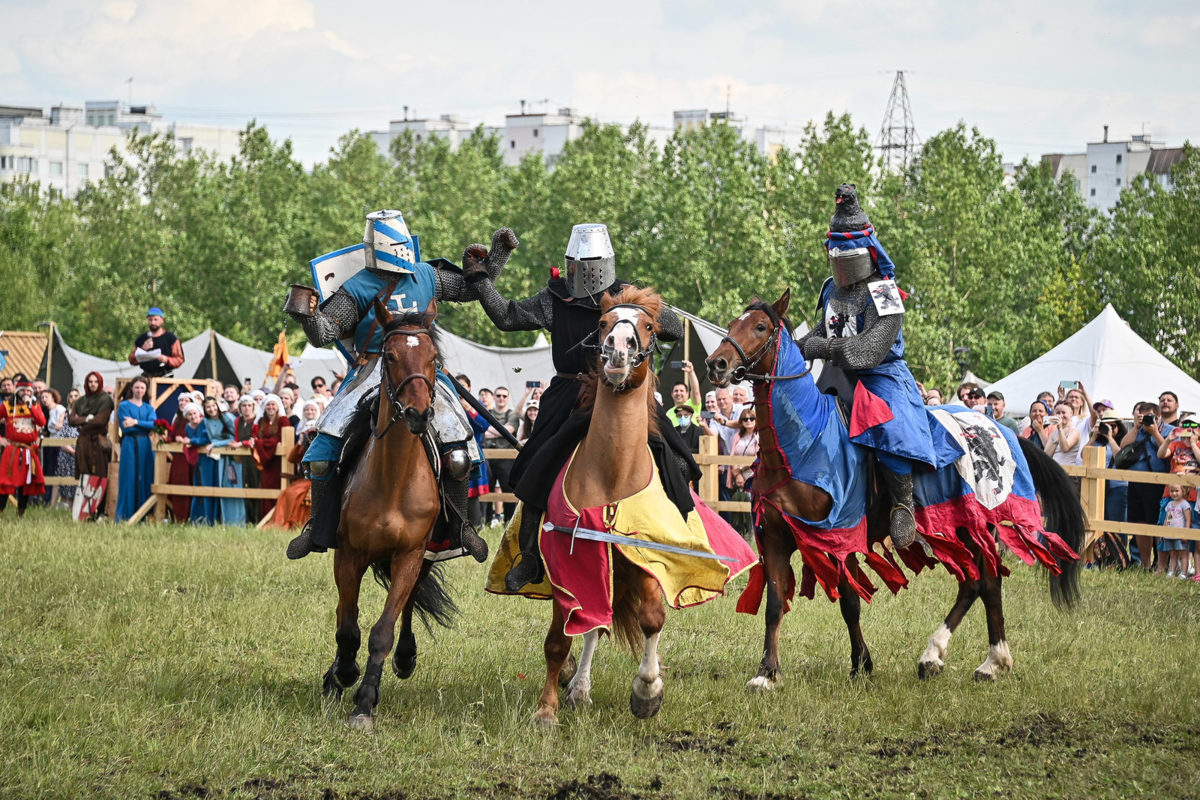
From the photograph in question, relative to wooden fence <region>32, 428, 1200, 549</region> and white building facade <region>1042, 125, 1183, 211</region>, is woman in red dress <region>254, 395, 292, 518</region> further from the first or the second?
white building facade <region>1042, 125, 1183, 211</region>

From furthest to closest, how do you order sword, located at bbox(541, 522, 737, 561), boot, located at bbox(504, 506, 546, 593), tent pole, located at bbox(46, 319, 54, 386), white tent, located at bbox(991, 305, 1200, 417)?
1. tent pole, located at bbox(46, 319, 54, 386)
2. white tent, located at bbox(991, 305, 1200, 417)
3. boot, located at bbox(504, 506, 546, 593)
4. sword, located at bbox(541, 522, 737, 561)

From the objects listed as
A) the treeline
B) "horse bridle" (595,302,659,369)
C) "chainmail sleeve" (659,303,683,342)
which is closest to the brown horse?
"horse bridle" (595,302,659,369)

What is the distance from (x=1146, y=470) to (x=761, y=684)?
7448 millimetres

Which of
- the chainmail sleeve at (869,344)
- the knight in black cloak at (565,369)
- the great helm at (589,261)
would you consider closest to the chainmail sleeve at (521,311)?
the knight in black cloak at (565,369)

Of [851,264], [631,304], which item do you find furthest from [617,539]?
[851,264]

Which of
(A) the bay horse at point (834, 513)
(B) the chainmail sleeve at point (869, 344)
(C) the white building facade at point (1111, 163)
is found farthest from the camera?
(C) the white building facade at point (1111, 163)

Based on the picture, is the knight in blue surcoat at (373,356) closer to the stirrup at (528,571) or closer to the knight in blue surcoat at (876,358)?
the stirrup at (528,571)

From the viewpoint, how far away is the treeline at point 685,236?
38.1 meters

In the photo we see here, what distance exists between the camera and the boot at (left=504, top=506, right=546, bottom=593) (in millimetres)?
7156

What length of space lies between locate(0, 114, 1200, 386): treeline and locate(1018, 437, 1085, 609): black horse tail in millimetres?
26867

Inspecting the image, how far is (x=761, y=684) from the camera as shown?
7.79 m

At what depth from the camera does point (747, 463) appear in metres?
14.3

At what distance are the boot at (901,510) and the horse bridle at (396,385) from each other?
304 cm

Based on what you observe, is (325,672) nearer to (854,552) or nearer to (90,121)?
(854,552)
